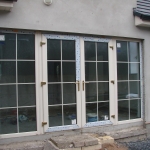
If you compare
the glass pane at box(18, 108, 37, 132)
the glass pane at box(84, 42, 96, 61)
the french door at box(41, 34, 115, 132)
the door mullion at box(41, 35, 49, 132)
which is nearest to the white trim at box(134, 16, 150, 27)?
the french door at box(41, 34, 115, 132)

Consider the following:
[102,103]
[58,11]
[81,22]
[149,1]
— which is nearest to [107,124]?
[102,103]

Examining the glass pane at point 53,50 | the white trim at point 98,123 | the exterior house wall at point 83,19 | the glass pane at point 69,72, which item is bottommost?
the white trim at point 98,123

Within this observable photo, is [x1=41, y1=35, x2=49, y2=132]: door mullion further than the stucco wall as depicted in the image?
Yes

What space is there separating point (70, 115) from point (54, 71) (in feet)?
3.48

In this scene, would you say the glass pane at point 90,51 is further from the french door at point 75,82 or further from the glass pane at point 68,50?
the glass pane at point 68,50

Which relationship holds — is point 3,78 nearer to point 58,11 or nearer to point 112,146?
point 58,11

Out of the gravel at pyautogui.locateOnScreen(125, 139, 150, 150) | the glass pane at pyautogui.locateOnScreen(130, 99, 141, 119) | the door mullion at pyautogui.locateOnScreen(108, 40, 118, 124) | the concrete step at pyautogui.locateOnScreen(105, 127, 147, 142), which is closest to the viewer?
the gravel at pyautogui.locateOnScreen(125, 139, 150, 150)

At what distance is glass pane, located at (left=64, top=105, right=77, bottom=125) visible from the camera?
15.8 feet

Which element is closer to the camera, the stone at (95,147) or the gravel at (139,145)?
the stone at (95,147)

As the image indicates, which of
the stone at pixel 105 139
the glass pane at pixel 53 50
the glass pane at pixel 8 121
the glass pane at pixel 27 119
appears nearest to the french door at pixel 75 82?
the glass pane at pixel 53 50

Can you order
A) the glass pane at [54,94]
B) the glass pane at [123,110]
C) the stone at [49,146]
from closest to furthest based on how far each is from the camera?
1. the stone at [49,146]
2. the glass pane at [54,94]
3. the glass pane at [123,110]

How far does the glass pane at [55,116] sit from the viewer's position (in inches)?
183

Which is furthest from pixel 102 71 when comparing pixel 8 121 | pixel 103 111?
pixel 8 121

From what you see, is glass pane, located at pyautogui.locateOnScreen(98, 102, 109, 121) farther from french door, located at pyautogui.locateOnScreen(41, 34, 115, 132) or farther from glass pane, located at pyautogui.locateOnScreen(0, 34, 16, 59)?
glass pane, located at pyautogui.locateOnScreen(0, 34, 16, 59)
